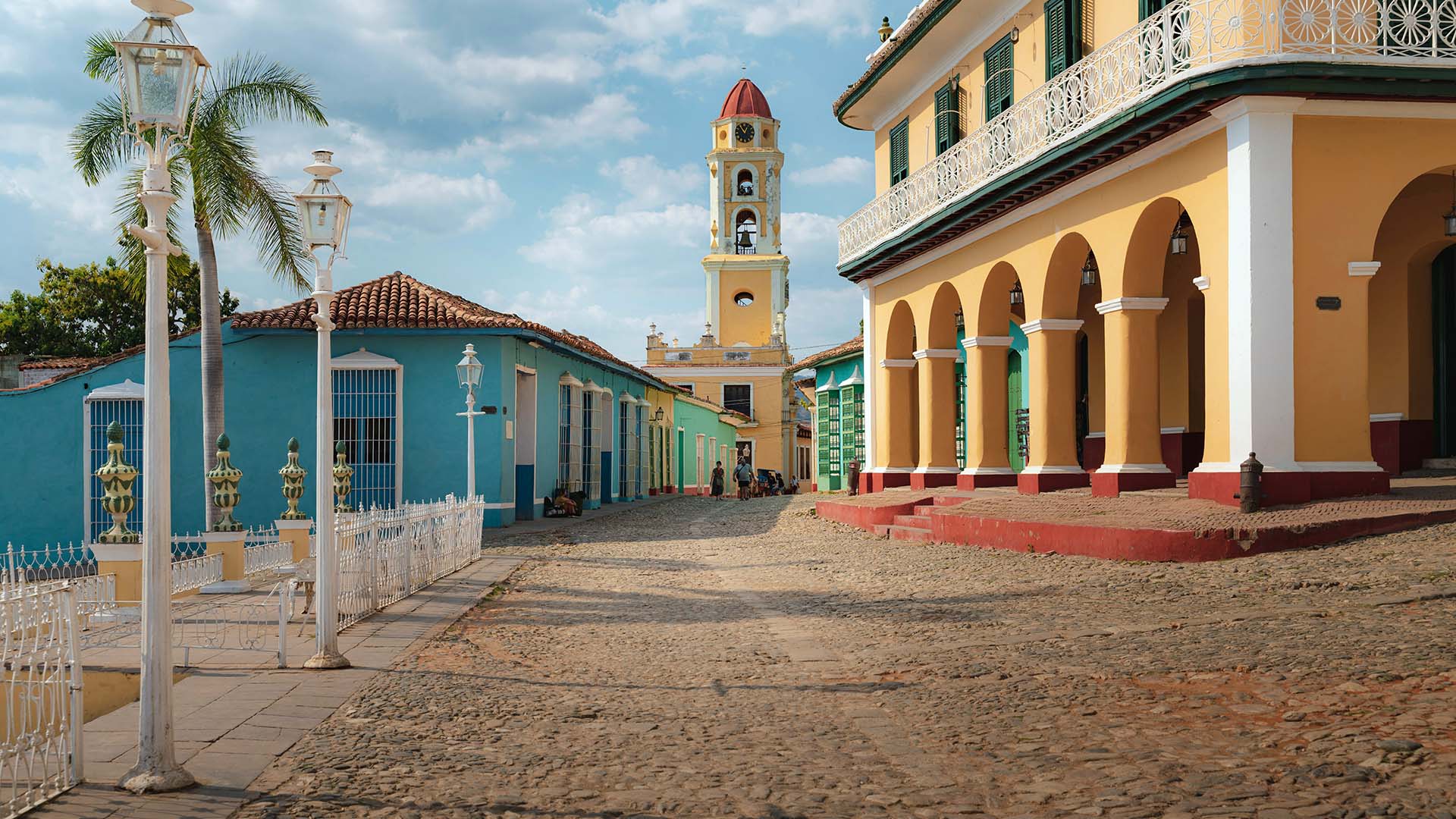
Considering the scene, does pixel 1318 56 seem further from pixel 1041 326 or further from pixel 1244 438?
pixel 1041 326

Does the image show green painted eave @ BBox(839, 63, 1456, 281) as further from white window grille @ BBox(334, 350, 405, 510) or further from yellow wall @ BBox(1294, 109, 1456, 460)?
white window grille @ BBox(334, 350, 405, 510)

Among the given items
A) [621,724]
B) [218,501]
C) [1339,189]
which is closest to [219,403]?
[218,501]

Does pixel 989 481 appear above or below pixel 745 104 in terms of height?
below

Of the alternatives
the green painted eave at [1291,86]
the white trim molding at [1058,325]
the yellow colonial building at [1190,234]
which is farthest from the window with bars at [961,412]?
the green painted eave at [1291,86]

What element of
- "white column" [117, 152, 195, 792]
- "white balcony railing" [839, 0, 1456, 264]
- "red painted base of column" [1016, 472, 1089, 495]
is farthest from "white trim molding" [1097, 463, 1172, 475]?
"white column" [117, 152, 195, 792]

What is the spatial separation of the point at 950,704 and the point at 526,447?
18.0 meters

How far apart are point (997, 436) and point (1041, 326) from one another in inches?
103

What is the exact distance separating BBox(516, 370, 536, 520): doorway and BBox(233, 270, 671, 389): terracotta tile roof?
3.97 feet

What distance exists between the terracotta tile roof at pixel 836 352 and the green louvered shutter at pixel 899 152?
14.9 feet

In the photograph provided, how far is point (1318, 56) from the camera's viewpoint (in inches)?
431

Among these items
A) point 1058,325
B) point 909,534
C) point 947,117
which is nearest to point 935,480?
point 909,534

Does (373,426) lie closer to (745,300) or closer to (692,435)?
(692,435)

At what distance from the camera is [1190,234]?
16.3 m

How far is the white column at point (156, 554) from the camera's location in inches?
177
